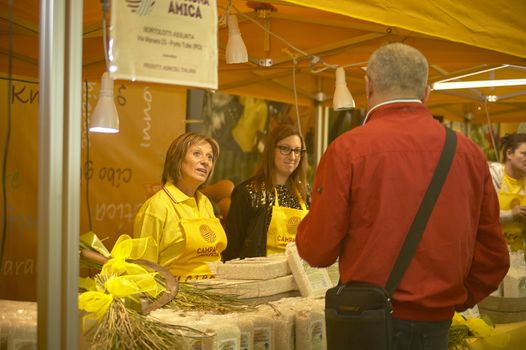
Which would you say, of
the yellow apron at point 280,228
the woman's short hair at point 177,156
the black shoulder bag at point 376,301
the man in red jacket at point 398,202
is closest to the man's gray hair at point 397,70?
the man in red jacket at point 398,202

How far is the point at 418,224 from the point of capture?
2.00 m

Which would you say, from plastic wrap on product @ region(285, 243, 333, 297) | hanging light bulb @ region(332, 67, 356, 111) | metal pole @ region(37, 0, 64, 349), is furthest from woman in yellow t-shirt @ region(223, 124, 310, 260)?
metal pole @ region(37, 0, 64, 349)

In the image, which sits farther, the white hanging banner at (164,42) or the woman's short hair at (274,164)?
the woman's short hair at (274,164)

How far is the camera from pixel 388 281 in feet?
6.61

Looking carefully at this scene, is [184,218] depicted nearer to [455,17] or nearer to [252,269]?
[252,269]

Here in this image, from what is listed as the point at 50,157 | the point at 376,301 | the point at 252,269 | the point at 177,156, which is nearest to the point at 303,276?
the point at 252,269

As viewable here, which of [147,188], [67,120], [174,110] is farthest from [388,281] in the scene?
[174,110]

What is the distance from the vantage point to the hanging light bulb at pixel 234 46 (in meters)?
3.30

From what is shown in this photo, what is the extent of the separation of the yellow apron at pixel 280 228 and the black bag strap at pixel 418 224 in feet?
6.94

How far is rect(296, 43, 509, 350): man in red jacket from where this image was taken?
1.99 metres

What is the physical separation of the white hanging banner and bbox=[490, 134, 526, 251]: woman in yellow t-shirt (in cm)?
325

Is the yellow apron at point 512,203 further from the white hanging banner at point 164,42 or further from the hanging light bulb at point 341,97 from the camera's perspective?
the white hanging banner at point 164,42

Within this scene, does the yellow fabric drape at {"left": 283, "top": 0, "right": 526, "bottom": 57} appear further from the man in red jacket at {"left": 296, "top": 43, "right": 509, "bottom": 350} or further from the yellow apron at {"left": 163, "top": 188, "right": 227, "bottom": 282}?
the yellow apron at {"left": 163, "top": 188, "right": 227, "bottom": 282}

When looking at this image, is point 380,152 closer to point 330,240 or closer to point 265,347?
point 330,240
